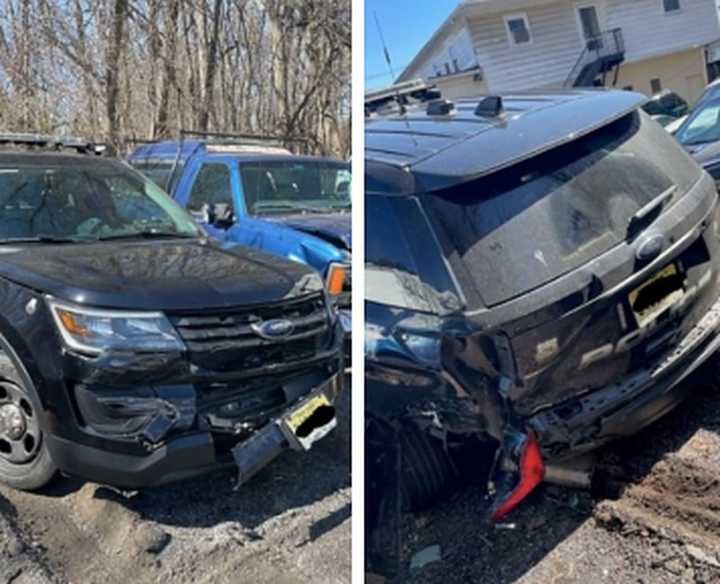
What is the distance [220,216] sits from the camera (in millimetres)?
3410

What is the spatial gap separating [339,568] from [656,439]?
103 centimetres

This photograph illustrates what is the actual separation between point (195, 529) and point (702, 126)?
6.10 ft

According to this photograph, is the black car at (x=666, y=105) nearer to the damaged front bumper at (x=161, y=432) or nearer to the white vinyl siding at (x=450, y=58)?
the white vinyl siding at (x=450, y=58)

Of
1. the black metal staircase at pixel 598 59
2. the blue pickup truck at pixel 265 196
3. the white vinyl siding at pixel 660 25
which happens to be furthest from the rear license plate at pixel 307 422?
the white vinyl siding at pixel 660 25

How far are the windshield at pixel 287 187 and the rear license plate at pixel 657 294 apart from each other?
1664mm

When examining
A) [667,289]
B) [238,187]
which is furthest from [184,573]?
[238,187]

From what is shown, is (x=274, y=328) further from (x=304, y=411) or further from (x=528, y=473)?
(x=528, y=473)

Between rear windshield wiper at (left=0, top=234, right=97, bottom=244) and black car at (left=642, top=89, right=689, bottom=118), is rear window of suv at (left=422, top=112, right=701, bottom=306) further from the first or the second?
rear windshield wiper at (left=0, top=234, right=97, bottom=244)

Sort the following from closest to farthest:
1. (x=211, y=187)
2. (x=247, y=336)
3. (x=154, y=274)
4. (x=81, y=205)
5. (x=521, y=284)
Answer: (x=521, y=284) → (x=247, y=336) → (x=154, y=274) → (x=81, y=205) → (x=211, y=187)

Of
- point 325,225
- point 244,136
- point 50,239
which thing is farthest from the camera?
point 244,136

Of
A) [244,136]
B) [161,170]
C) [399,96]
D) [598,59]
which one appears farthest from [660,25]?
[161,170]

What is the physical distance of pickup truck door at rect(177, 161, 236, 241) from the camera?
3.82m

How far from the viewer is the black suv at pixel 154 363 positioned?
2.11m

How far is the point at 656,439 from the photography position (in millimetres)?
1395
